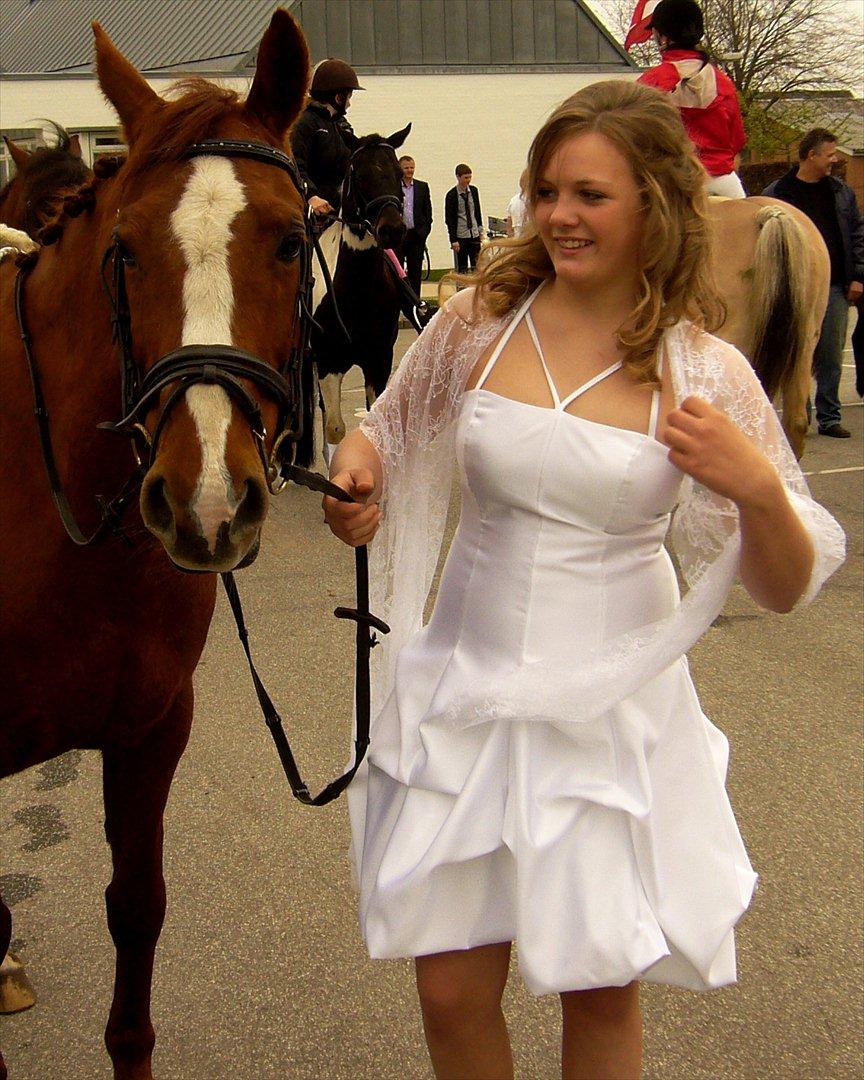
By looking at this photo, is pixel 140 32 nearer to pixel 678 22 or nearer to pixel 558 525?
pixel 678 22

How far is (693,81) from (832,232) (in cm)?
397

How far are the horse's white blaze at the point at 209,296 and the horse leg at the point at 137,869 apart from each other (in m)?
0.90

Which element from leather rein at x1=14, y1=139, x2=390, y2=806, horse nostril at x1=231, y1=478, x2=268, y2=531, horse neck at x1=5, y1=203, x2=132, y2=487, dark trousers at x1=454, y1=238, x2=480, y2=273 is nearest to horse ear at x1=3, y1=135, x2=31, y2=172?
leather rein at x1=14, y1=139, x2=390, y2=806

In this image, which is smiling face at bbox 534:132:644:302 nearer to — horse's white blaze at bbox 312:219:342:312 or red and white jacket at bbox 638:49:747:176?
red and white jacket at bbox 638:49:747:176

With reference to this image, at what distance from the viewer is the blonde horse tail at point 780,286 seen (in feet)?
17.3

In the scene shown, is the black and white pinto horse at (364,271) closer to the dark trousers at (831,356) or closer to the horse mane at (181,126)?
the dark trousers at (831,356)

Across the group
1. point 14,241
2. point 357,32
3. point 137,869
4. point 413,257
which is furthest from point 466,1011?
point 357,32

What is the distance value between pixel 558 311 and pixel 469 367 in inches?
7.5

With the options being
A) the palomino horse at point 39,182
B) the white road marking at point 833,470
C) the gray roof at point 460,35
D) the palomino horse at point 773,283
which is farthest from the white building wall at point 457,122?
the palomino horse at point 39,182

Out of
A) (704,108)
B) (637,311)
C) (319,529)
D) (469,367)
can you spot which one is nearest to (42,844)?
(469,367)

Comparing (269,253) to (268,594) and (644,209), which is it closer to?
(644,209)

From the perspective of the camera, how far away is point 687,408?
1751 mm

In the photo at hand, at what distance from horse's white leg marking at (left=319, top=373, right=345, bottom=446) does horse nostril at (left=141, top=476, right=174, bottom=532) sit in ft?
19.0

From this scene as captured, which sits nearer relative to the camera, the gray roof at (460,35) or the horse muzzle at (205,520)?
the horse muzzle at (205,520)
